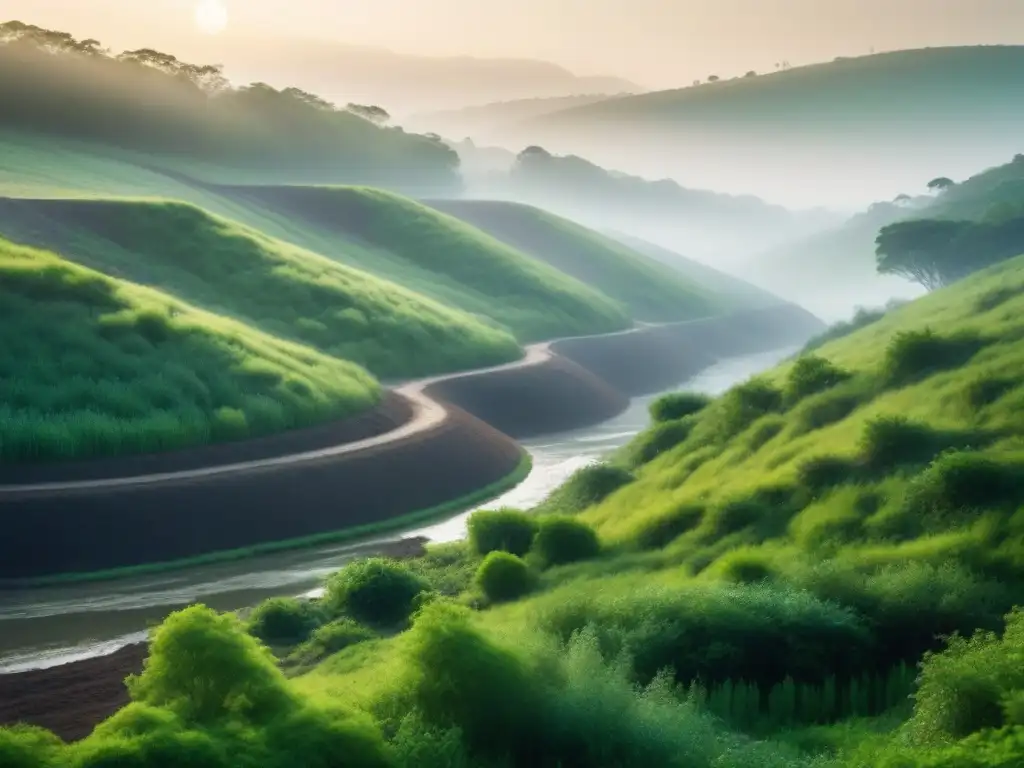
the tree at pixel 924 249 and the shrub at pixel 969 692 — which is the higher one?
the tree at pixel 924 249

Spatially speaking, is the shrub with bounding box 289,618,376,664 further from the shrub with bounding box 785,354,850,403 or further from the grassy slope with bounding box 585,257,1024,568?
the shrub with bounding box 785,354,850,403

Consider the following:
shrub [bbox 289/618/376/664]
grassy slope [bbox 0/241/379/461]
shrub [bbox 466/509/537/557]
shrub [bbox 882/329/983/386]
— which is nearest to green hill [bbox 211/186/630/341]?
grassy slope [bbox 0/241/379/461]

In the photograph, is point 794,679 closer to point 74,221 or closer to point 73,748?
point 73,748

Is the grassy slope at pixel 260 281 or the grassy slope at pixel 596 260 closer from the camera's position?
the grassy slope at pixel 260 281

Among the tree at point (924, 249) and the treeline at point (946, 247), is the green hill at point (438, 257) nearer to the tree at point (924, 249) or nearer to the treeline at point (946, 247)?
the tree at point (924, 249)

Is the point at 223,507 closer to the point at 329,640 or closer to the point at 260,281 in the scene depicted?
the point at 329,640

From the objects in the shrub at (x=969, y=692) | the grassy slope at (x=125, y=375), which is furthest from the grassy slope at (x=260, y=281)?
the shrub at (x=969, y=692)

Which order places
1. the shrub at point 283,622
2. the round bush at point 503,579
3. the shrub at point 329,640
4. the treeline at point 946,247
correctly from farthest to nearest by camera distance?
the treeline at point 946,247 < the round bush at point 503,579 < the shrub at point 283,622 < the shrub at point 329,640
